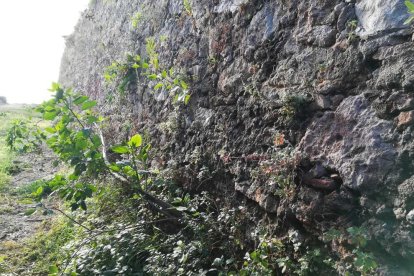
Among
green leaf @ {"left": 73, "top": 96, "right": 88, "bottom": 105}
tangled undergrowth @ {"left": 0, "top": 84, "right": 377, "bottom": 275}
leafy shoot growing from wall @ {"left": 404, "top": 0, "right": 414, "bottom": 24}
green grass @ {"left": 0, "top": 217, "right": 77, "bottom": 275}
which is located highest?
leafy shoot growing from wall @ {"left": 404, "top": 0, "right": 414, "bottom": 24}

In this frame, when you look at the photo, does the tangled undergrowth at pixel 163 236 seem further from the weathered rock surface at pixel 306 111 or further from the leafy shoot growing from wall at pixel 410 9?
the leafy shoot growing from wall at pixel 410 9

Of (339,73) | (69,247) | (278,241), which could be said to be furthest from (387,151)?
(69,247)

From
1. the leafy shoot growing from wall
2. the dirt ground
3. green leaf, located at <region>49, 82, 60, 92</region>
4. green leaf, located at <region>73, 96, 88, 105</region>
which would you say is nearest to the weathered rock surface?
the leafy shoot growing from wall

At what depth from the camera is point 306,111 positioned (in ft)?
7.89

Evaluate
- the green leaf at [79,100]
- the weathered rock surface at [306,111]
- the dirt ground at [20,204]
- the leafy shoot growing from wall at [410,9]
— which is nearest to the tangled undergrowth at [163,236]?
the green leaf at [79,100]

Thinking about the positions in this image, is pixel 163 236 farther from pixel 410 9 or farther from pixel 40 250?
pixel 410 9

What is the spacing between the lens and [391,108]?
73.9 inches

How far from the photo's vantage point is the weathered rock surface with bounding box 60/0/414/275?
182 cm

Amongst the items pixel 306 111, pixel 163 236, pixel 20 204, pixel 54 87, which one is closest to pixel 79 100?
pixel 54 87

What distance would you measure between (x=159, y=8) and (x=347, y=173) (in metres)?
3.97

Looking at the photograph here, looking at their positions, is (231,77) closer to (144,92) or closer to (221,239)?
(221,239)

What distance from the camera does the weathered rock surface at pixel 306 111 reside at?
1821 mm

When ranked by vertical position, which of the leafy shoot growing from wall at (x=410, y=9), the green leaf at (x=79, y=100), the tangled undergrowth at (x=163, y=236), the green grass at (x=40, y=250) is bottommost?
the green grass at (x=40, y=250)

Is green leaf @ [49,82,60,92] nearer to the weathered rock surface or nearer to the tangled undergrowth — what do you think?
the tangled undergrowth
